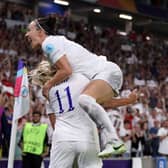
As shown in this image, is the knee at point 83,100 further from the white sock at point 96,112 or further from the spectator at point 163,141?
the spectator at point 163,141

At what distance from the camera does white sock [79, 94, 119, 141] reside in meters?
4.20

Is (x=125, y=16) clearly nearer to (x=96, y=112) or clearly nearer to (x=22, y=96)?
(x=22, y=96)

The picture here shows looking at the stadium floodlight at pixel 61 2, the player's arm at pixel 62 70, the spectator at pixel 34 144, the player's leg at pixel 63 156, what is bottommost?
the player's leg at pixel 63 156

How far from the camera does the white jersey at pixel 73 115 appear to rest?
4402 mm

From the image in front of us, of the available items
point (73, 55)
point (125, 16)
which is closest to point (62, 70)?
point (73, 55)

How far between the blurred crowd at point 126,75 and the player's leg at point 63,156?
206cm

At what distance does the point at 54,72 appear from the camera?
4.55m

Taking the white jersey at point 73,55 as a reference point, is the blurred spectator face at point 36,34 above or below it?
above

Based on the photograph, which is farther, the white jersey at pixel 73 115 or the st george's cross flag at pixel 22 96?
the st george's cross flag at pixel 22 96

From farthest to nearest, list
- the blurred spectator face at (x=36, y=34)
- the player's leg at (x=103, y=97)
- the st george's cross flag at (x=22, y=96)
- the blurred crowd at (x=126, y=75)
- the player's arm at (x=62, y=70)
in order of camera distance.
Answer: the blurred crowd at (x=126, y=75) → the st george's cross flag at (x=22, y=96) → the blurred spectator face at (x=36, y=34) → the player's arm at (x=62, y=70) → the player's leg at (x=103, y=97)

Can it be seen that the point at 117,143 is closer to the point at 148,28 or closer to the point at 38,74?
the point at 38,74

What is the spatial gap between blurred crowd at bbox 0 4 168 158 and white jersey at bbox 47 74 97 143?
175 centimetres

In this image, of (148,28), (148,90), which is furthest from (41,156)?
(148,28)

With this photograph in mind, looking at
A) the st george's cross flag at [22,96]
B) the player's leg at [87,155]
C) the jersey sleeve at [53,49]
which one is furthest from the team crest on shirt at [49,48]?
the st george's cross flag at [22,96]
